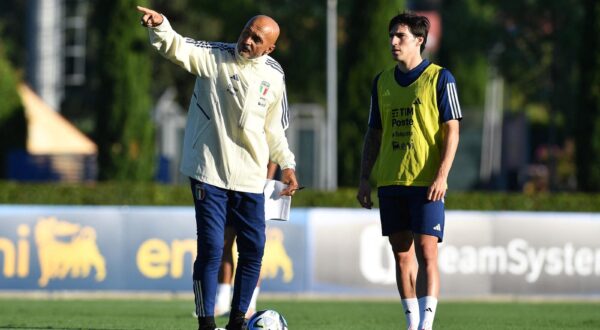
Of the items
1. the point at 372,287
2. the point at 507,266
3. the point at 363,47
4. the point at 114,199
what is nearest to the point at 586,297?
the point at 507,266

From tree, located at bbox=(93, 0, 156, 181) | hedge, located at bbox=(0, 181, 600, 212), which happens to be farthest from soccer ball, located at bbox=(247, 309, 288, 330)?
tree, located at bbox=(93, 0, 156, 181)

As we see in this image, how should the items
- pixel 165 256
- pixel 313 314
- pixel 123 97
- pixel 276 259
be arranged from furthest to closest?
pixel 123 97 → pixel 276 259 → pixel 165 256 → pixel 313 314

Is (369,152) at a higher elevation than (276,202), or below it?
higher

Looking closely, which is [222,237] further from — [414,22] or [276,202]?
[414,22]

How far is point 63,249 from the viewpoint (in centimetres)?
1755

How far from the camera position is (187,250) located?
17.9 m

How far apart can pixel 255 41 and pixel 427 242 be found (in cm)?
171

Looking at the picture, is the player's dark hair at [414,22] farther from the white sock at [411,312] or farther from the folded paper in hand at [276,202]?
the white sock at [411,312]

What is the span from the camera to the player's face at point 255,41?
8.74 metres

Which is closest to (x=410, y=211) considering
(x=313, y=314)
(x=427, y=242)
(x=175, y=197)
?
(x=427, y=242)

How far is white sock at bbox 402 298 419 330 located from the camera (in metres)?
9.26

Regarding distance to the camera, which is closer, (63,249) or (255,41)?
(255,41)

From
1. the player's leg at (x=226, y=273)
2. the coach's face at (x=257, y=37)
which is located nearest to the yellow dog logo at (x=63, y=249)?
the player's leg at (x=226, y=273)

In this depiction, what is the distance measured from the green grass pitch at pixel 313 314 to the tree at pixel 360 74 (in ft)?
31.3
